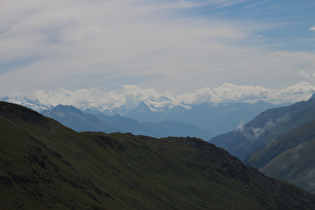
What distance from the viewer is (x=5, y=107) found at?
156 meters

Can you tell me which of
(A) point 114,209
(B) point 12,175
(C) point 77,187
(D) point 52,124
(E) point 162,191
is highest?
(D) point 52,124

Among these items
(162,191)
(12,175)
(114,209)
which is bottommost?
(162,191)

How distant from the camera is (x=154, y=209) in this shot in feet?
512

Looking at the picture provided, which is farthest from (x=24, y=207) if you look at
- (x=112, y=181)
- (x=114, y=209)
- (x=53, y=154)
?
(x=112, y=181)

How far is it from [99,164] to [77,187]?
51.5m

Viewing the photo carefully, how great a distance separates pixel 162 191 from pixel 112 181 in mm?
51588

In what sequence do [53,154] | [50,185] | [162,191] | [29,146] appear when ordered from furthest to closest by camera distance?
1. [162,191]
2. [53,154]
3. [29,146]
4. [50,185]

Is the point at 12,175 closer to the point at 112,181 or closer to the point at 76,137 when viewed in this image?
the point at 112,181

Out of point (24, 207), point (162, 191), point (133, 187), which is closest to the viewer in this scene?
point (24, 207)

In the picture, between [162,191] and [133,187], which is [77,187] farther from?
[162,191]

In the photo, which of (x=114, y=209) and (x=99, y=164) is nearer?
(x=114, y=209)

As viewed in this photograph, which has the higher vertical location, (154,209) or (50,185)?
(50,185)

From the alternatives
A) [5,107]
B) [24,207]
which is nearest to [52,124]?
[5,107]

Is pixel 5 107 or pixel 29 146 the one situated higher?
pixel 5 107
